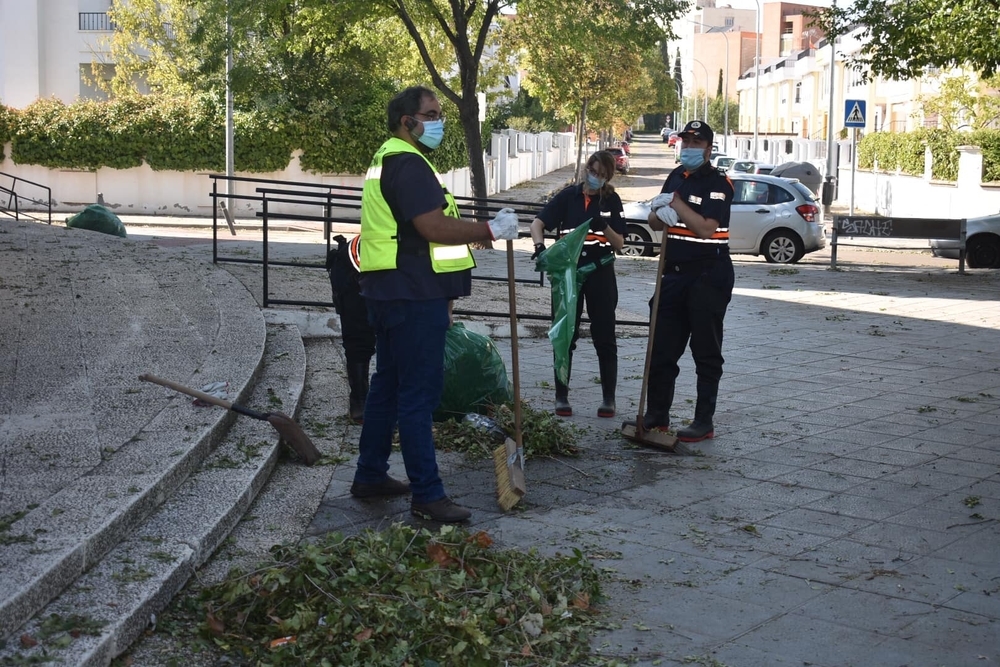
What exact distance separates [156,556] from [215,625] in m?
0.49

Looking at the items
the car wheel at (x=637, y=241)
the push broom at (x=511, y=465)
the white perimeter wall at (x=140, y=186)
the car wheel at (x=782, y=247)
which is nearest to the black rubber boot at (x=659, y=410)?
the push broom at (x=511, y=465)

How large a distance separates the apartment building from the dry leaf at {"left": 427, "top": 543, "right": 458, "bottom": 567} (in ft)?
135

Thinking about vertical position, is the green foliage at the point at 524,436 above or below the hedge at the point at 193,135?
below

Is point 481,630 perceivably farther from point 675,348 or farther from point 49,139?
point 49,139

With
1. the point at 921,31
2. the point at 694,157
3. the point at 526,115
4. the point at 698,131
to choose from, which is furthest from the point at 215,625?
the point at 526,115

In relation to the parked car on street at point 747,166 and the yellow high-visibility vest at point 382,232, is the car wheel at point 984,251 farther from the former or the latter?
the yellow high-visibility vest at point 382,232

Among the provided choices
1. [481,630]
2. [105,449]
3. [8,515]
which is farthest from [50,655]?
[105,449]

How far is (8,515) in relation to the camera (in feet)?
14.7

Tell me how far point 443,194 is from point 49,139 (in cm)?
2963

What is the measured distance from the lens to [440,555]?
182 inches

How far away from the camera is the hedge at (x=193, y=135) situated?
3114 cm

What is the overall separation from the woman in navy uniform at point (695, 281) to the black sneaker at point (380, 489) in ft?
6.71

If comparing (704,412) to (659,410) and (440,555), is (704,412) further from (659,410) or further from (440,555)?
(440,555)

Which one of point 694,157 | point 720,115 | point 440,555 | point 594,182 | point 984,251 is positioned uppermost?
point 720,115
